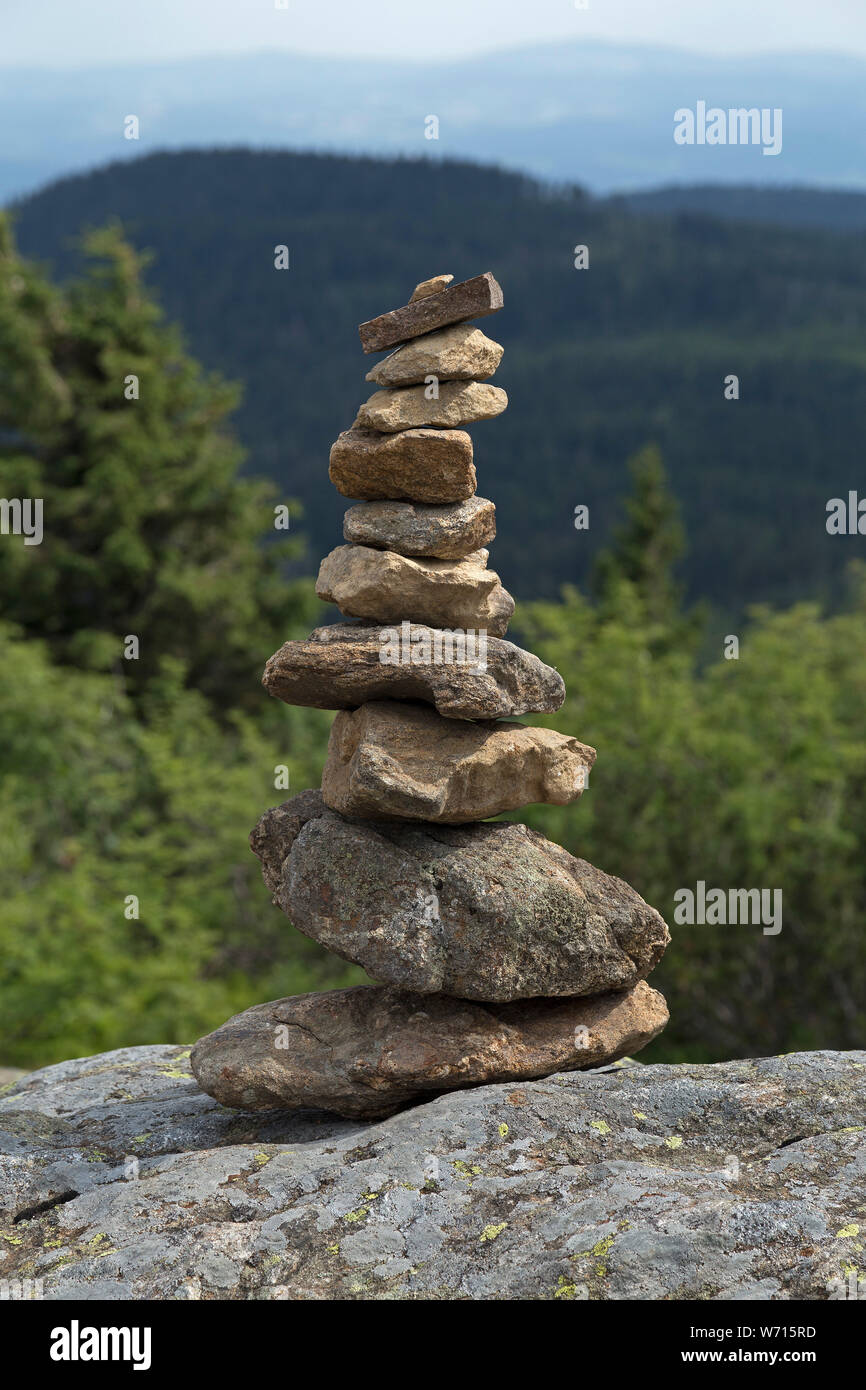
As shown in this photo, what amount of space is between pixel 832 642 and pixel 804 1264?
85.3 feet

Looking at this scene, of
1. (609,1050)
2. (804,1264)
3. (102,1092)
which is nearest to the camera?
(804,1264)

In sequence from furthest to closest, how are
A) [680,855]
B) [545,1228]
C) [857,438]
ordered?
1. [857,438]
2. [680,855]
3. [545,1228]

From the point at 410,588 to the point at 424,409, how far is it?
137cm

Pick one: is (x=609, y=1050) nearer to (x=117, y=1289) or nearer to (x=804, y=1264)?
(x=804, y=1264)

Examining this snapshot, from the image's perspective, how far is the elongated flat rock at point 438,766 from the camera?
29.6ft

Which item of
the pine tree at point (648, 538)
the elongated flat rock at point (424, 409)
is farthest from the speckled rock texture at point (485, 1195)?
the pine tree at point (648, 538)

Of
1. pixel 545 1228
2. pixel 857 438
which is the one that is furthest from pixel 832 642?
pixel 857 438

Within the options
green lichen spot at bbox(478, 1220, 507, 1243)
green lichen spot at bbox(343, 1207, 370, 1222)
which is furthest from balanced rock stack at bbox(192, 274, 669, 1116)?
green lichen spot at bbox(478, 1220, 507, 1243)

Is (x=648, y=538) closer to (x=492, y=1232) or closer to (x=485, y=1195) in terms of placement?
(x=485, y=1195)

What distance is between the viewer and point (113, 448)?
3822 centimetres

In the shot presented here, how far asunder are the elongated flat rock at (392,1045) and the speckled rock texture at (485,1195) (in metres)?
0.23

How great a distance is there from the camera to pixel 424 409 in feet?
31.6

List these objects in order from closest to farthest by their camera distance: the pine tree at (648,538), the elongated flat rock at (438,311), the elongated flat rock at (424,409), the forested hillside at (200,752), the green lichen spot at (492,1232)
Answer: the green lichen spot at (492,1232), the elongated flat rock at (438,311), the elongated flat rock at (424,409), the forested hillside at (200,752), the pine tree at (648,538)

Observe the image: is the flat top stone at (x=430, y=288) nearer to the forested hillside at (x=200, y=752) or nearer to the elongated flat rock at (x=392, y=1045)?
the elongated flat rock at (x=392, y=1045)
